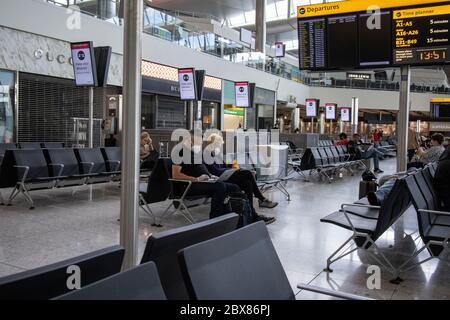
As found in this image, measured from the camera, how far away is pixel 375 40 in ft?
22.8

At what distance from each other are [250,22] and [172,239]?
1500 inches

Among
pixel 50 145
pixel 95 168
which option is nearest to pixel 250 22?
pixel 50 145

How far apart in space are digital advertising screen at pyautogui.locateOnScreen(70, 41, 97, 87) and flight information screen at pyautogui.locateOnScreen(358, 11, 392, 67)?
6.04 meters

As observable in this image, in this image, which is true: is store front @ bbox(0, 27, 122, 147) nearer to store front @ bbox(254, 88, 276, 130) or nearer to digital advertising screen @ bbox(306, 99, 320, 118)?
digital advertising screen @ bbox(306, 99, 320, 118)

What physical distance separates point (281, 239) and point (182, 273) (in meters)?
4.10

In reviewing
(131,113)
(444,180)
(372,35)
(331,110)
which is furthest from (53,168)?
(331,110)

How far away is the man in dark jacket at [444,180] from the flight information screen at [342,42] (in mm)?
2375

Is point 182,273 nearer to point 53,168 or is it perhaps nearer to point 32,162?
point 32,162

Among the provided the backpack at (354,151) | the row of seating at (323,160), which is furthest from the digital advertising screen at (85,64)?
the backpack at (354,151)

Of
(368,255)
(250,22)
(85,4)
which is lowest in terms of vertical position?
(368,255)

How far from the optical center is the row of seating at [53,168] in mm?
7125

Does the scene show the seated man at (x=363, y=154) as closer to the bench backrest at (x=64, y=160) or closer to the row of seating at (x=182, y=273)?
the bench backrest at (x=64, y=160)

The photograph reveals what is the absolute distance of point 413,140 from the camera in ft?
48.6

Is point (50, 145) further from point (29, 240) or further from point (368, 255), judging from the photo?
point (368, 255)
